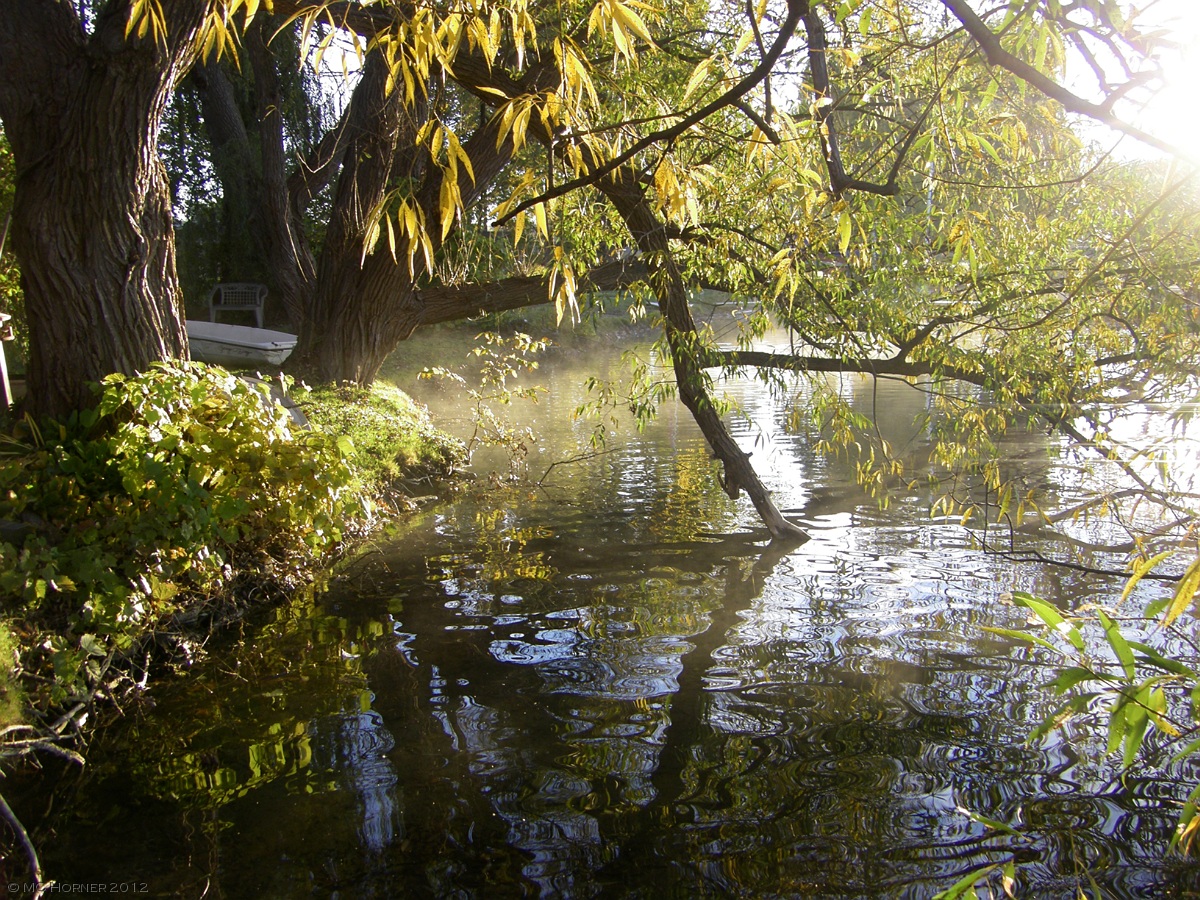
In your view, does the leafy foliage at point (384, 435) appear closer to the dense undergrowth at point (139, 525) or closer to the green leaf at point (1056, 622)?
the dense undergrowth at point (139, 525)

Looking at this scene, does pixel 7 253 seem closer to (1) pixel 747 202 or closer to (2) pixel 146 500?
(2) pixel 146 500

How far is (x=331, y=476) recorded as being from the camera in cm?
554

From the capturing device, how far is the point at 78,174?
18.1 ft

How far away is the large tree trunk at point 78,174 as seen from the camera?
5539 mm

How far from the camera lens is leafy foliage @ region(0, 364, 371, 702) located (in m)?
4.52

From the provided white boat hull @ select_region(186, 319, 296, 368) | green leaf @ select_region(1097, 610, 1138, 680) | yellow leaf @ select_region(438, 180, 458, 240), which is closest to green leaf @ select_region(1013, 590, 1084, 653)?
green leaf @ select_region(1097, 610, 1138, 680)

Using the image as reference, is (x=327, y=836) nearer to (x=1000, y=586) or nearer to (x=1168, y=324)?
(x=1000, y=586)

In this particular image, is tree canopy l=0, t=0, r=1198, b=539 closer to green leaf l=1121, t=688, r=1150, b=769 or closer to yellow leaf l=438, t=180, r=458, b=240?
yellow leaf l=438, t=180, r=458, b=240

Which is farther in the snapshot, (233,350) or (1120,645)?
(233,350)

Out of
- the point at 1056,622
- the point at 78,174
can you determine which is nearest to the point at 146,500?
the point at 78,174

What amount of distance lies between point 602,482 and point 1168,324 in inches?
239

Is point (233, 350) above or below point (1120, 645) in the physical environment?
above

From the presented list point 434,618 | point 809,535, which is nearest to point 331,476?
point 434,618

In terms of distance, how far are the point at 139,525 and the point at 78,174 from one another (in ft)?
7.67
